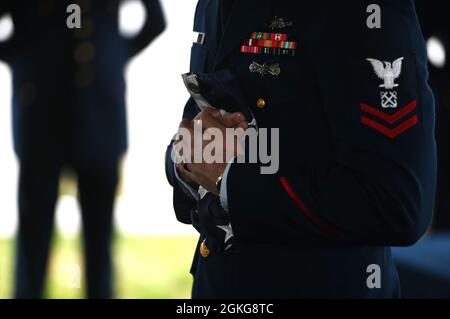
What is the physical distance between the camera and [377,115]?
72 cm

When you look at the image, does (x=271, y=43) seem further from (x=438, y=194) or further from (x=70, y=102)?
(x=438, y=194)

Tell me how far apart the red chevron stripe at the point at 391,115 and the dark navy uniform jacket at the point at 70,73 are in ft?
5.73

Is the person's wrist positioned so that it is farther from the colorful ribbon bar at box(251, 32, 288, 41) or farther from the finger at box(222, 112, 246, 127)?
the colorful ribbon bar at box(251, 32, 288, 41)

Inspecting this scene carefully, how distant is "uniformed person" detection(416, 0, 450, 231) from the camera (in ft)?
8.47

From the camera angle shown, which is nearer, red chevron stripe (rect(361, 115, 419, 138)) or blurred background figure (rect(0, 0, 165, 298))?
red chevron stripe (rect(361, 115, 419, 138))

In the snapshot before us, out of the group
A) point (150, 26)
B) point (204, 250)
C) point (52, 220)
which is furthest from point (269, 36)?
point (52, 220)

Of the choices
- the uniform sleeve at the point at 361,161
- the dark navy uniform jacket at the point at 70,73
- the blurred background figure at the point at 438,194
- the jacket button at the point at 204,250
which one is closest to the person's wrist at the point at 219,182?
the uniform sleeve at the point at 361,161

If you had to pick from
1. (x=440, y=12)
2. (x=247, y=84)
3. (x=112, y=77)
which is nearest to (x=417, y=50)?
(x=247, y=84)

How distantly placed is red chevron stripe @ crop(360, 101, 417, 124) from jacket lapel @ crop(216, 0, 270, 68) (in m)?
0.24

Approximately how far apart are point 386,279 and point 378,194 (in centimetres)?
26

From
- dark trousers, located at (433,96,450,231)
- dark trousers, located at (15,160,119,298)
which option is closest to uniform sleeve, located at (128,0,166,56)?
dark trousers, located at (15,160,119,298)

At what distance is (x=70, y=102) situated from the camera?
2.37m

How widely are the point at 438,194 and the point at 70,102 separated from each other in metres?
1.74
